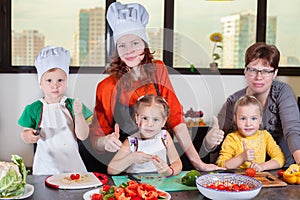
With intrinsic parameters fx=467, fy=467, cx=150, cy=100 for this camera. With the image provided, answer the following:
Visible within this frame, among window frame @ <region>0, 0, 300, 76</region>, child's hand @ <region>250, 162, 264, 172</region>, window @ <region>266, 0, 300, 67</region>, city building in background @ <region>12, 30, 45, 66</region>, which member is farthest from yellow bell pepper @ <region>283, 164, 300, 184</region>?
city building in background @ <region>12, 30, 45, 66</region>

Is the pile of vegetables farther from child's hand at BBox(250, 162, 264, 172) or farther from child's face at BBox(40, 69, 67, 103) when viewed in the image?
child's face at BBox(40, 69, 67, 103)

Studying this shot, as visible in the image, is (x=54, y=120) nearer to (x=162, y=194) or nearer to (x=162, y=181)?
(x=162, y=181)

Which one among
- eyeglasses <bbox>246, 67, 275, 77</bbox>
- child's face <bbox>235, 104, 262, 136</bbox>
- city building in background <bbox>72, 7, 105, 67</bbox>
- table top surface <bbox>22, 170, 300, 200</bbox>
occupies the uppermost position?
city building in background <bbox>72, 7, 105, 67</bbox>

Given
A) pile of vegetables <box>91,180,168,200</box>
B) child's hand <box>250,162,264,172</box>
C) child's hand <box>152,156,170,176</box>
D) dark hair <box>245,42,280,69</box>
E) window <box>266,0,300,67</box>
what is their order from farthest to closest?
window <box>266,0,300,67</box>
dark hair <box>245,42,280,69</box>
child's hand <box>250,162,264,172</box>
child's hand <box>152,156,170,176</box>
pile of vegetables <box>91,180,168,200</box>

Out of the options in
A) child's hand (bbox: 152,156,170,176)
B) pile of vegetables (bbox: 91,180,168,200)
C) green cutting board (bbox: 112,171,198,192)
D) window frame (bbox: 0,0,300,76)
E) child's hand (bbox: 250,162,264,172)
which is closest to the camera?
pile of vegetables (bbox: 91,180,168,200)

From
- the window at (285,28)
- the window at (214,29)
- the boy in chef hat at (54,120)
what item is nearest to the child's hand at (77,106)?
the boy in chef hat at (54,120)

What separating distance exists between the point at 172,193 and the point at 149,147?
15.8 inches

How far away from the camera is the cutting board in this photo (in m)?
1.66

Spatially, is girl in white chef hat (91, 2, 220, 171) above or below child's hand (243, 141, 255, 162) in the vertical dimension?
above

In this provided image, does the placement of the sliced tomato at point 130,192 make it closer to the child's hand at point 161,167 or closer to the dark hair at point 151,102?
the child's hand at point 161,167

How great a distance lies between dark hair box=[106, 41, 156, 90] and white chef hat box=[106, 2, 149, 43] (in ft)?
Answer: 0.26

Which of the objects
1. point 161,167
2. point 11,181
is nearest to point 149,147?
point 161,167

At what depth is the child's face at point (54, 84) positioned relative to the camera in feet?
6.80

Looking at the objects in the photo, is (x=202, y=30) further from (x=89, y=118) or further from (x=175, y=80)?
(x=89, y=118)
